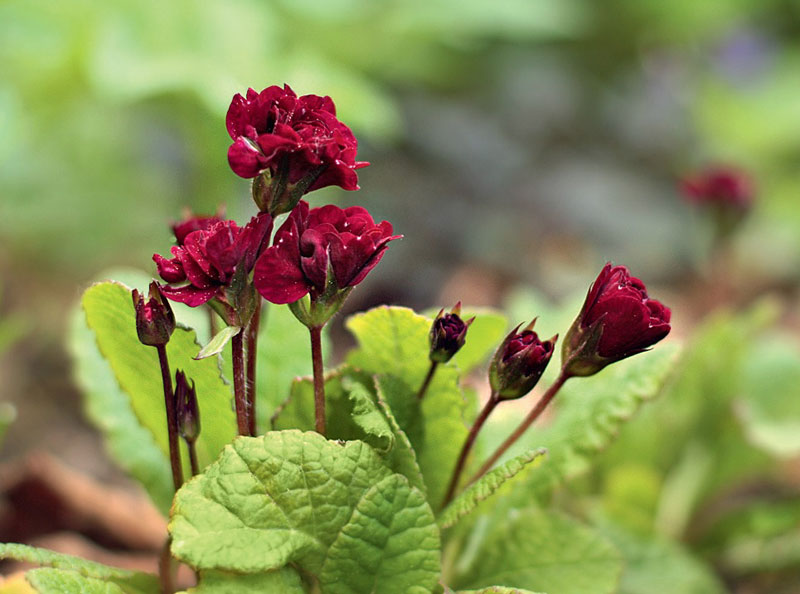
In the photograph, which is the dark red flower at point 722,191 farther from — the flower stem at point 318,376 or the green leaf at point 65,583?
the green leaf at point 65,583

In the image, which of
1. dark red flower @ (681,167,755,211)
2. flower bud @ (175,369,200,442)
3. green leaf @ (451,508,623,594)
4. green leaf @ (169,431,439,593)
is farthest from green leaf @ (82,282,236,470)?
dark red flower @ (681,167,755,211)

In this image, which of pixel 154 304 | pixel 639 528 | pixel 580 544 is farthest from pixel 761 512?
pixel 154 304

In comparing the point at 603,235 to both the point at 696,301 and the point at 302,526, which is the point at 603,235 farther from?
the point at 302,526

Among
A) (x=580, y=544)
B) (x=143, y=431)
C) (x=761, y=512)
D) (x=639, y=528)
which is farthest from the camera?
(x=761, y=512)

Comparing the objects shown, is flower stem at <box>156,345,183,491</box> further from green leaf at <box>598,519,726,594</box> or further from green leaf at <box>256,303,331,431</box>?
green leaf at <box>598,519,726,594</box>

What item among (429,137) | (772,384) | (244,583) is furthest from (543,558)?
(429,137)
